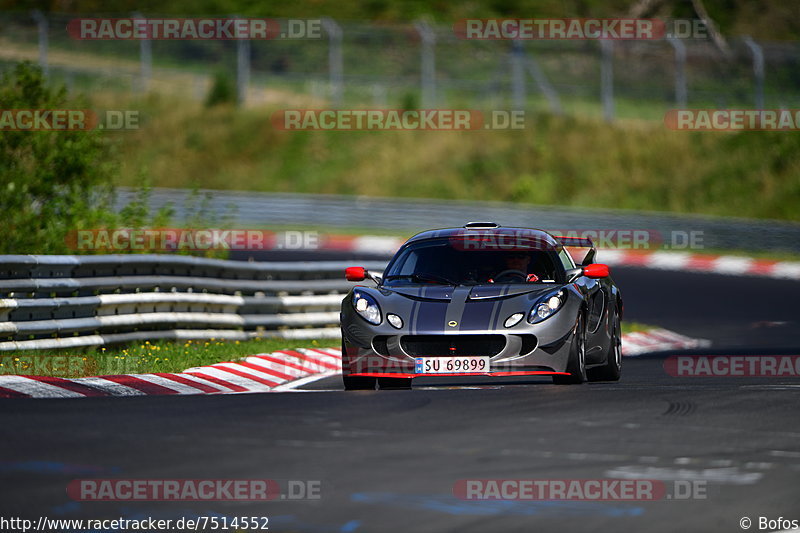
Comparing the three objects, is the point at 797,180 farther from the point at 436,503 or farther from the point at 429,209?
the point at 436,503

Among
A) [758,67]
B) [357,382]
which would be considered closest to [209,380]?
[357,382]

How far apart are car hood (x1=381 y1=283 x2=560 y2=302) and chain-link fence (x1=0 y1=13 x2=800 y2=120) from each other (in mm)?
25562

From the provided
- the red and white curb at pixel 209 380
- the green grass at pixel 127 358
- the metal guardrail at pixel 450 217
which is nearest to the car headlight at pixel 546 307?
the red and white curb at pixel 209 380

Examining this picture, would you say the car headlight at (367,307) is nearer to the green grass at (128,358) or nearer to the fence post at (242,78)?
the green grass at (128,358)

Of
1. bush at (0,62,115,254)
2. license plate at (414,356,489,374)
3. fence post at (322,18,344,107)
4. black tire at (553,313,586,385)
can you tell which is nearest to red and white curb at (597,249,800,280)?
fence post at (322,18,344,107)

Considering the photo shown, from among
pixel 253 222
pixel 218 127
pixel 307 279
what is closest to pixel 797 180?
pixel 253 222

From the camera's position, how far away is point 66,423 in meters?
8.42

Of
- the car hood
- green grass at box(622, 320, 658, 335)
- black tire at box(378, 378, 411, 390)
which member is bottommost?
green grass at box(622, 320, 658, 335)

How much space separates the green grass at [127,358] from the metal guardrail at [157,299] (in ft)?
0.37

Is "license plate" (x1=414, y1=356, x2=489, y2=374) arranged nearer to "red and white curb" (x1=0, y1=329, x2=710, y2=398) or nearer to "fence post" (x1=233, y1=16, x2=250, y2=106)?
"red and white curb" (x1=0, y1=329, x2=710, y2=398)

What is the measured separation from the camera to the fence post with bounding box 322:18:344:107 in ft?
131

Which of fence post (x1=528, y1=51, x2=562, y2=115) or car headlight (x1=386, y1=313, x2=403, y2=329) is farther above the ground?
fence post (x1=528, y1=51, x2=562, y2=115)

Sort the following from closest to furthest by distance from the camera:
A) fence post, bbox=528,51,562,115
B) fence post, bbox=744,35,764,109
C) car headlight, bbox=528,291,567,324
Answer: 1. car headlight, bbox=528,291,567,324
2. fence post, bbox=744,35,764,109
3. fence post, bbox=528,51,562,115

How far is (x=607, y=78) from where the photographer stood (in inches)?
1610
